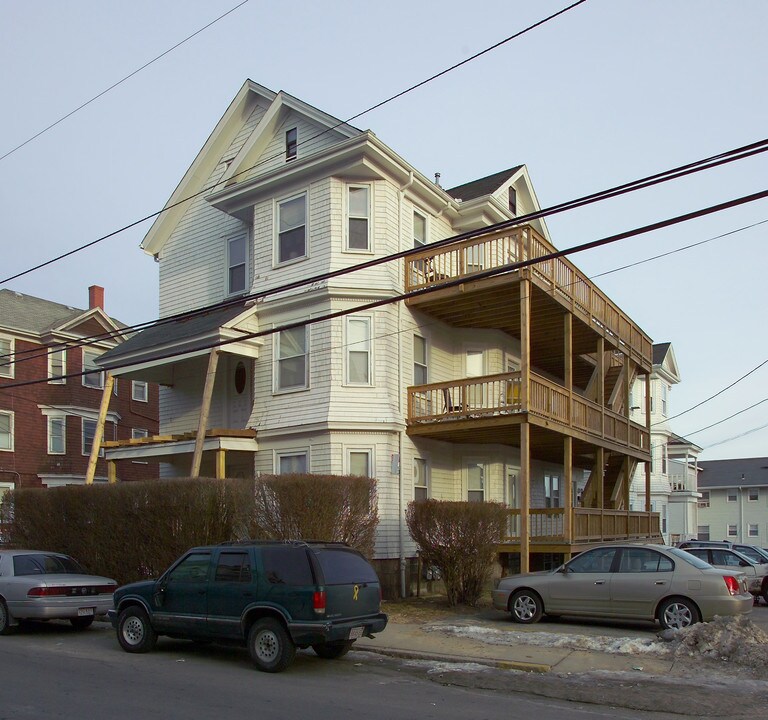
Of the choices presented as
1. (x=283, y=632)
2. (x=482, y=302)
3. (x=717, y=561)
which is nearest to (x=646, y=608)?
(x=283, y=632)

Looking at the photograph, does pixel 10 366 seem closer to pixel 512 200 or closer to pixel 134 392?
pixel 134 392

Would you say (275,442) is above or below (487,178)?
below

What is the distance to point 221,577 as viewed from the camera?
36.9 ft

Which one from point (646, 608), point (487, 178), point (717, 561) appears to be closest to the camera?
point (646, 608)

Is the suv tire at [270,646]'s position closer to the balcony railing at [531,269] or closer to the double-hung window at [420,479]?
the balcony railing at [531,269]

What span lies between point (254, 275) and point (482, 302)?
6025 millimetres

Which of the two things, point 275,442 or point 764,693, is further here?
point 275,442

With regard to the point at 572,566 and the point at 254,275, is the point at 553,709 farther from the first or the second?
the point at 254,275

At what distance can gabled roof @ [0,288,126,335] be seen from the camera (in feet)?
123

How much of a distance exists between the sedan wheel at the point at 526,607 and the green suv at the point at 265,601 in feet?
13.8

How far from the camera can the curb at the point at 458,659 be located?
1096 centimetres

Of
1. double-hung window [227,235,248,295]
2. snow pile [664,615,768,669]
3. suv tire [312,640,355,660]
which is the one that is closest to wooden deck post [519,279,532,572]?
snow pile [664,615,768,669]

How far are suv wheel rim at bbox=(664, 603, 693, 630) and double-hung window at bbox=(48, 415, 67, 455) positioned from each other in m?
30.5

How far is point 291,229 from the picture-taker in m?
21.5
